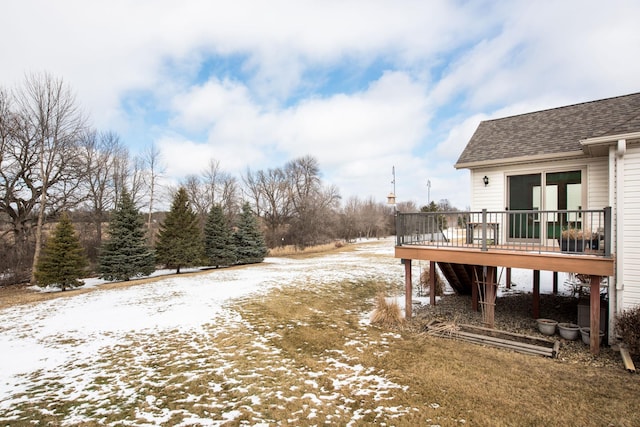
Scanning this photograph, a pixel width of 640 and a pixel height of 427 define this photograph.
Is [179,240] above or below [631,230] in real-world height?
below

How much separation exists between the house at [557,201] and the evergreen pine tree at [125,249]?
1360 centimetres

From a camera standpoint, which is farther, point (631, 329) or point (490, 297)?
point (490, 297)

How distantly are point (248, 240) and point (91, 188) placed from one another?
43.1 feet

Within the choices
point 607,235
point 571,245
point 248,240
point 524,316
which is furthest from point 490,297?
point 248,240

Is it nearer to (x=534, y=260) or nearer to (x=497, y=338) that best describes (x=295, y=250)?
(x=497, y=338)

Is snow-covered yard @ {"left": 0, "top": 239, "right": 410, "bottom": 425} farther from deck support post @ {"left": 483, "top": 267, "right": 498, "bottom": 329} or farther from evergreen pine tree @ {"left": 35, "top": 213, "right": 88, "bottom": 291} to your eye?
deck support post @ {"left": 483, "top": 267, "right": 498, "bottom": 329}

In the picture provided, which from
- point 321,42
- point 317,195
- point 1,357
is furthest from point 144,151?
point 1,357

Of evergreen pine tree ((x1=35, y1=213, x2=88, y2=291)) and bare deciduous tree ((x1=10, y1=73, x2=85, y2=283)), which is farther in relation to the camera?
bare deciduous tree ((x1=10, y1=73, x2=85, y2=283))

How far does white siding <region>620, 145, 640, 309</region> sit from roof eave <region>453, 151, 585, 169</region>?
54.8 inches

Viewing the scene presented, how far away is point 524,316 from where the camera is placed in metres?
8.26

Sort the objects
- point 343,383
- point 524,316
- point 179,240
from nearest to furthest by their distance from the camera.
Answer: point 343,383, point 524,316, point 179,240

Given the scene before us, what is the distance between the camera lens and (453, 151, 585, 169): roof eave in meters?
7.39

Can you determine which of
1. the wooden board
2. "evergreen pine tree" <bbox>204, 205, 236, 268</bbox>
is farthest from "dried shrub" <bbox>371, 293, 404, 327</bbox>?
"evergreen pine tree" <bbox>204, 205, 236, 268</bbox>

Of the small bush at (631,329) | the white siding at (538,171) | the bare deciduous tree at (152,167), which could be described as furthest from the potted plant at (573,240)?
the bare deciduous tree at (152,167)
